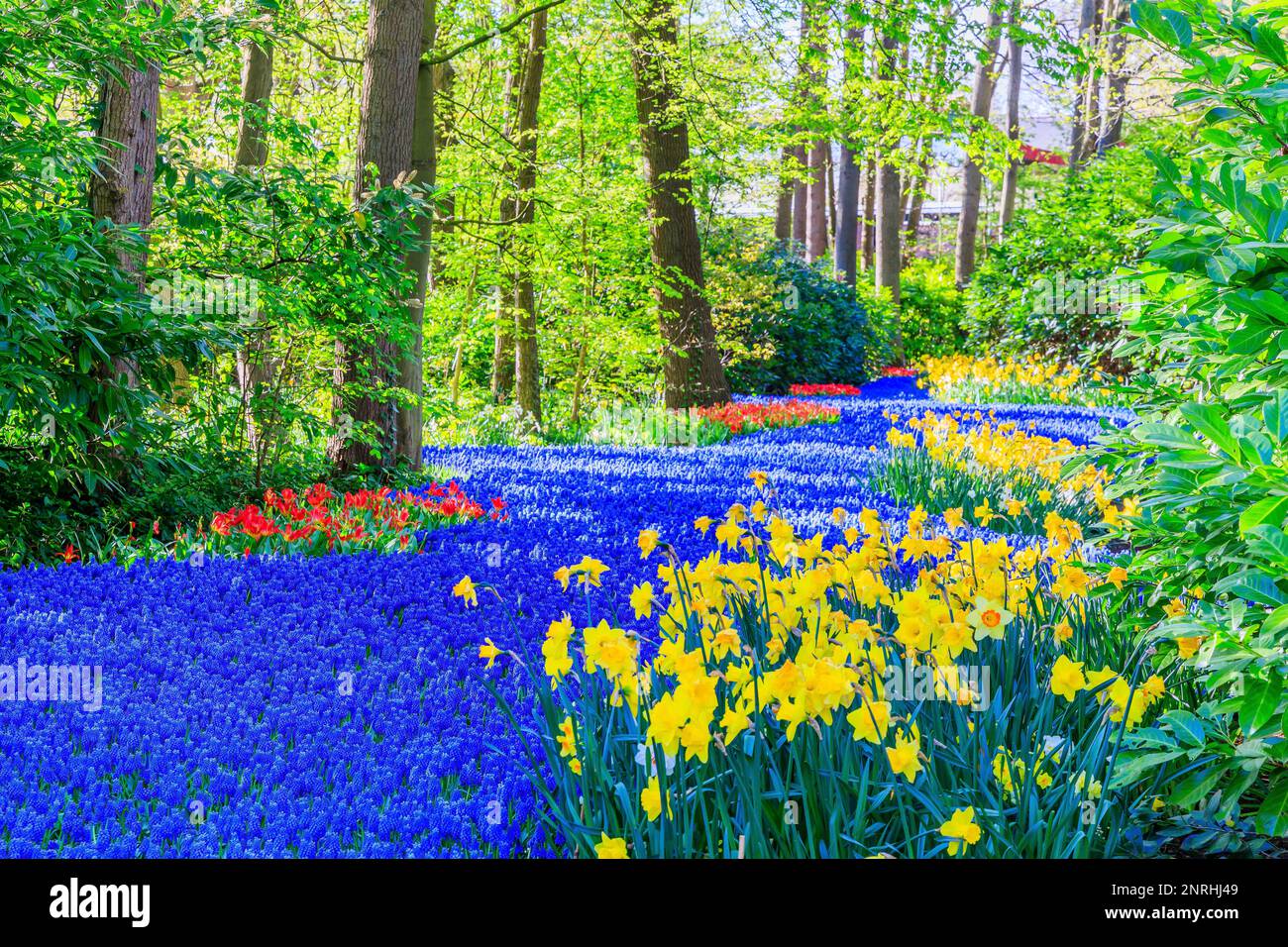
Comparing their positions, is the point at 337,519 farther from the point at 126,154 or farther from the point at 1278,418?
the point at 1278,418

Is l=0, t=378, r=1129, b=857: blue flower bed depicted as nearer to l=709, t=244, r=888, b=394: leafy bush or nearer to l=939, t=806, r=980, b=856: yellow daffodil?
l=939, t=806, r=980, b=856: yellow daffodil

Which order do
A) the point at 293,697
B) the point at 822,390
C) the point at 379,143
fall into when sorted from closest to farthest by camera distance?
1. the point at 293,697
2. the point at 379,143
3. the point at 822,390

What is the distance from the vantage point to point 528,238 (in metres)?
10.2

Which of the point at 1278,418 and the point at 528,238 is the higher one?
the point at 528,238

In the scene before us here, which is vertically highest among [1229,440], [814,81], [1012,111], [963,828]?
[1012,111]

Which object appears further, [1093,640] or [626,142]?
[626,142]

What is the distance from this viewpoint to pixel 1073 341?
14430mm

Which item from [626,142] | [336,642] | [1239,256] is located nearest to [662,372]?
[626,142]

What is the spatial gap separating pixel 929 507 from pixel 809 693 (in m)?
4.05

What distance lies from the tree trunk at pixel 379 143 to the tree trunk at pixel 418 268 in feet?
0.39

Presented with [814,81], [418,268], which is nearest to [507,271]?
[418,268]

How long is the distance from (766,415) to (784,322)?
541cm
